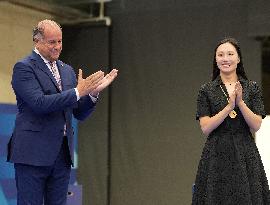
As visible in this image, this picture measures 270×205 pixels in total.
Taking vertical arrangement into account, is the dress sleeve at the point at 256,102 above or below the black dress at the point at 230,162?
above

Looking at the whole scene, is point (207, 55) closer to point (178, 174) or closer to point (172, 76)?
point (172, 76)

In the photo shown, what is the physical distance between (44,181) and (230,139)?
88 centimetres

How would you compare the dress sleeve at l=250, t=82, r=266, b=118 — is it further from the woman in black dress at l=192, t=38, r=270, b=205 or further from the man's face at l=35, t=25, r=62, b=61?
the man's face at l=35, t=25, r=62, b=61

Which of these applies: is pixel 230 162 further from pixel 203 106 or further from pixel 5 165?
pixel 5 165

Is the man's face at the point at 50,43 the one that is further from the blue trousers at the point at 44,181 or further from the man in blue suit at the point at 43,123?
the blue trousers at the point at 44,181

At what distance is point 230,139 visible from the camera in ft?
7.73

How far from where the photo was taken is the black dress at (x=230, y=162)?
7.59 ft

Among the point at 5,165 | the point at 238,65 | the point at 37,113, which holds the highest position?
the point at 238,65

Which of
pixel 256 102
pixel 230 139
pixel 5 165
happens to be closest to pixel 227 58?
pixel 256 102

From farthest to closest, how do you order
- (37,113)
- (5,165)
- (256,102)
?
(5,165) < (256,102) < (37,113)

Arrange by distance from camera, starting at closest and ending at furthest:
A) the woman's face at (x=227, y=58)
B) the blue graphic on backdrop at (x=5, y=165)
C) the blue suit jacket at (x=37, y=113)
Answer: the blue suit jacket at (x=37, y=113)
the woman's face at (x=227, y=58)
the blue graphic on backdrop at (x=5, y=165)

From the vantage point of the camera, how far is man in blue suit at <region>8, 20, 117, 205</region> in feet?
7.45

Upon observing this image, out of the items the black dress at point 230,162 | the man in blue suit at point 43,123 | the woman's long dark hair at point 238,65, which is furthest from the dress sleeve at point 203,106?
the man in blue suit at point 43,123

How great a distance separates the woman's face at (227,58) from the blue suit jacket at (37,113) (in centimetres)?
71
